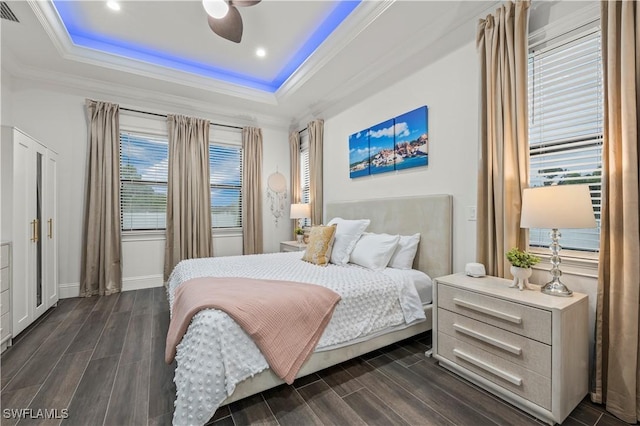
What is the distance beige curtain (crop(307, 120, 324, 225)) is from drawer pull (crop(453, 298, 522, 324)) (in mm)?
2750

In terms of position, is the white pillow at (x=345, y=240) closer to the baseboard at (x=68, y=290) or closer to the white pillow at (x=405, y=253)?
the white pillow at (x=405, y=253)

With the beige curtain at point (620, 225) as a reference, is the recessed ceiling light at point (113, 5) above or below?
above

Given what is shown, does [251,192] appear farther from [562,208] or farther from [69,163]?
[562,208]

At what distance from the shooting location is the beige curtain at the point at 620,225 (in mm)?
1516

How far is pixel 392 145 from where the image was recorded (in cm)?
320

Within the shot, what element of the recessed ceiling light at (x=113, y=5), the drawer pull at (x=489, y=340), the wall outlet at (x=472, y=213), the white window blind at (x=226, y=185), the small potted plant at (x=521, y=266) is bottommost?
the drawer pull at (x=489, y=340)

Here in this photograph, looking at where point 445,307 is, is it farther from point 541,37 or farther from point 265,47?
point 265,47

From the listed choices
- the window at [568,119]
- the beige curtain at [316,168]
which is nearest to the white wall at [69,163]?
the beige curtain at [316,168]

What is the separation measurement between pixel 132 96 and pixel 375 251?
4015mm

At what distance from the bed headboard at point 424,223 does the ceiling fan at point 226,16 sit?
223 cm

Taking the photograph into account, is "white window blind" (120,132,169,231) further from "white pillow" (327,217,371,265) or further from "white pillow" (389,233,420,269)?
"white pillow" (389,233,420,269)

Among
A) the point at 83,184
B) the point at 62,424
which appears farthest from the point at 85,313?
the point at 62,424

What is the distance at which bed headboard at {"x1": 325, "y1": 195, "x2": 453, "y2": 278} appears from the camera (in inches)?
101

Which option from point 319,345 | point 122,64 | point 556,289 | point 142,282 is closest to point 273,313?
point 319,345
